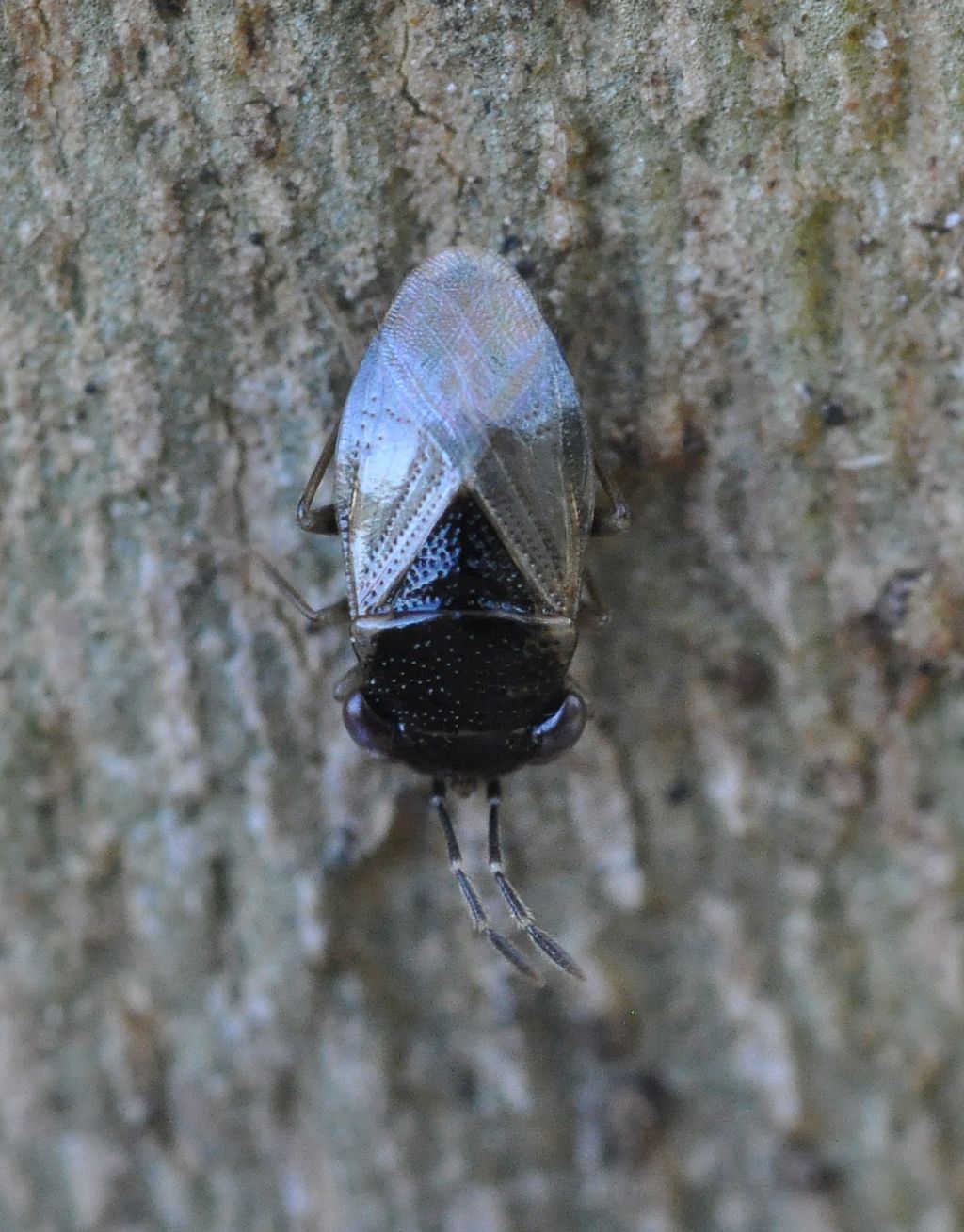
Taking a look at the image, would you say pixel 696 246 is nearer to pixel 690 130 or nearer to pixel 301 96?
pixel 690 130

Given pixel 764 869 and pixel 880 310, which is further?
pixel 764 869

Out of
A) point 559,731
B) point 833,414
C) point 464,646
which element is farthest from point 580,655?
point 833,414

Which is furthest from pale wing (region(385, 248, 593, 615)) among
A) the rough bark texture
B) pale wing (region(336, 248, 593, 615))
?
the rough bark texture

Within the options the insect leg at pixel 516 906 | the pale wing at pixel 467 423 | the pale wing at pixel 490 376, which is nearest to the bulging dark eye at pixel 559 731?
the insect leg at pixel 516 906

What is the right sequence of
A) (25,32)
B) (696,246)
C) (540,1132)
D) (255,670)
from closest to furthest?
(25,32)
(696,246)
(255,670)
(540,1132)

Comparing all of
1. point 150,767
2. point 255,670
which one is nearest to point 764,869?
point 255,670

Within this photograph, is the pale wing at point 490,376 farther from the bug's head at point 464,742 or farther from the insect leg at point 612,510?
the bug's head at point 464,742

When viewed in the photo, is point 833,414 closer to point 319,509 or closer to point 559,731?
point 559,731
